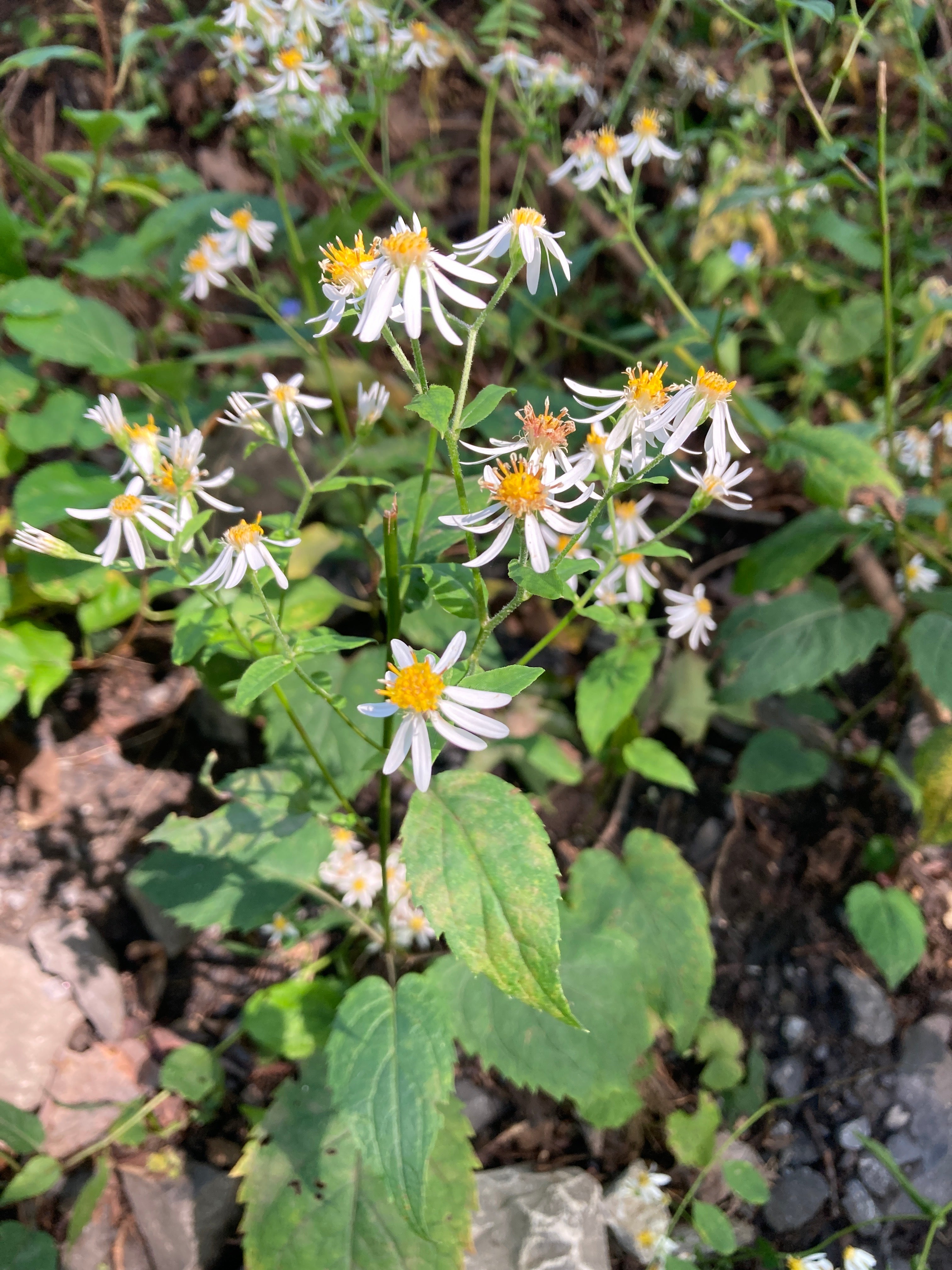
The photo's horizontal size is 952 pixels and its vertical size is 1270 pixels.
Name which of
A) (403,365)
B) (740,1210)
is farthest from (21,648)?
(740,1210)

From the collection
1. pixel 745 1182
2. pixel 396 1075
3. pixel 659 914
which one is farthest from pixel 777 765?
pixel 396 1075

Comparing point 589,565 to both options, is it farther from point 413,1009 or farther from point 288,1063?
point 288,1063

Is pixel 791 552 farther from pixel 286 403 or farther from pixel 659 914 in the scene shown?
pixel 286 403

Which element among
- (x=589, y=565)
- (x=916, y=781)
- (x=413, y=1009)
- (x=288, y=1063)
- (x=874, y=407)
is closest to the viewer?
(x=589, y=565)

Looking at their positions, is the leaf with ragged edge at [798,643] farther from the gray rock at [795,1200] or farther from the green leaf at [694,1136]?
the gray rock at [795,1200]

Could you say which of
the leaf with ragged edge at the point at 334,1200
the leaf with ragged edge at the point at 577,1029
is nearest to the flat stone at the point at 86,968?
the leaf with ragged edge at the point at 334,1200

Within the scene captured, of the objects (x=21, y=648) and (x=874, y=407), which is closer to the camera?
(x=21, y=648)

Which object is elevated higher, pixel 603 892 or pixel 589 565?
pixel 589 565
